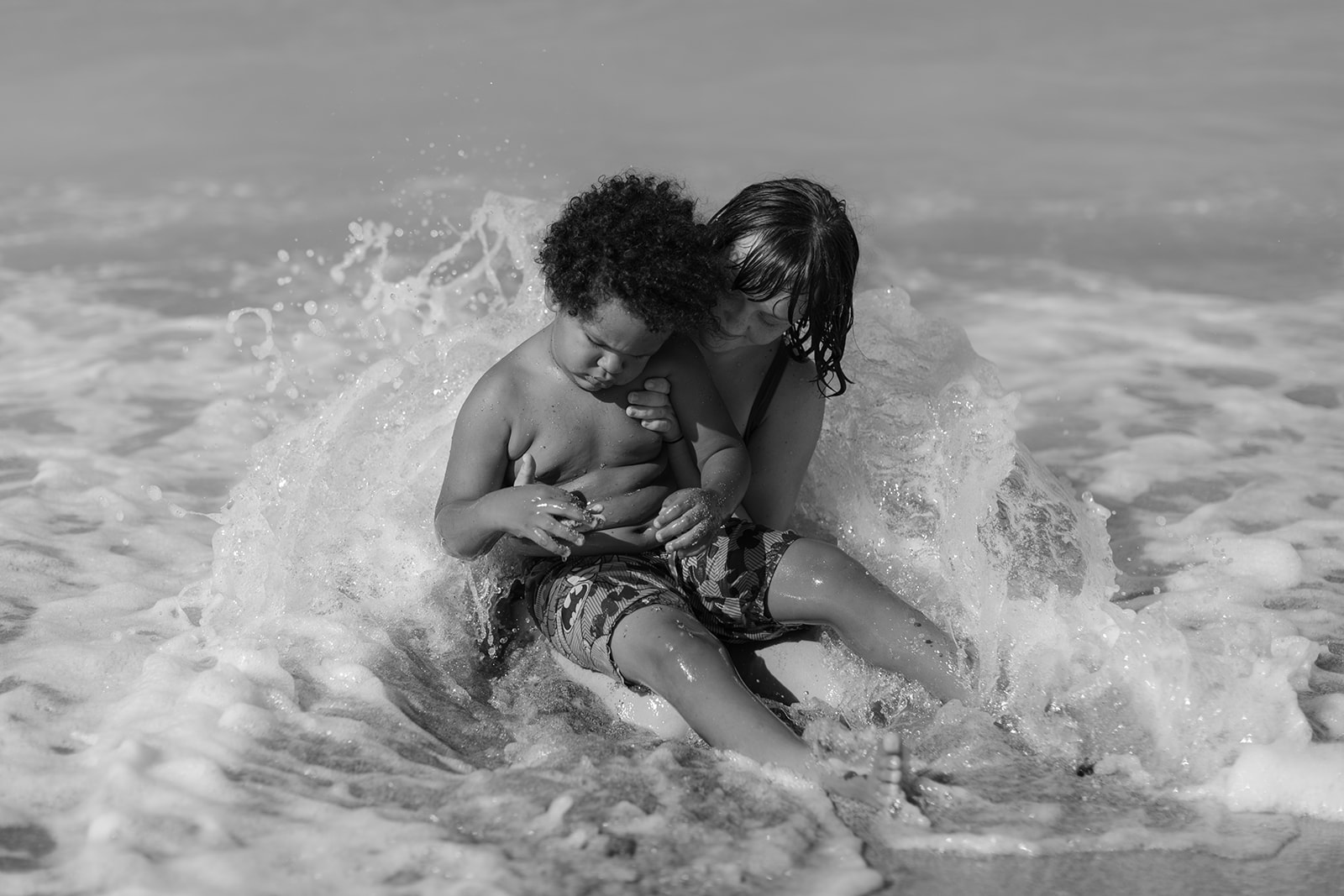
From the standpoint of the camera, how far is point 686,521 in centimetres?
293

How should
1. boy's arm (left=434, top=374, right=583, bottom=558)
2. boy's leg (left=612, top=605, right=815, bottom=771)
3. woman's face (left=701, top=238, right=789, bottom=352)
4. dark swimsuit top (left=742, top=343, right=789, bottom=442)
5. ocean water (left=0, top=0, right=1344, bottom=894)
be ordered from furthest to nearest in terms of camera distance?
dark swimsuit top (left=742, top=343, right=789, bottom=442)
woman's face (left=701, top=238, right=789, bottom=352)
boy's arm (left=434, top=374, right=583, bottom=558)
boy's leg (left=612, top=605, right=815, bottom=771)
ocean water (left=0, top=0, right=1344, bottom=894)

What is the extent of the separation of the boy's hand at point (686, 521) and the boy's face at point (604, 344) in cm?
31

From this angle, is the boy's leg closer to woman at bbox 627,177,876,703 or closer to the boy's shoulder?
woman at bbox 627,177,876,703

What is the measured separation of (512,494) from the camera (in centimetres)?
294

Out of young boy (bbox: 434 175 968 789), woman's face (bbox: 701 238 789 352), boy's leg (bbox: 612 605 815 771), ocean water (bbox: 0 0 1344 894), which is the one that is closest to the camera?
ocean water (bbox: 0 0 1344 894)

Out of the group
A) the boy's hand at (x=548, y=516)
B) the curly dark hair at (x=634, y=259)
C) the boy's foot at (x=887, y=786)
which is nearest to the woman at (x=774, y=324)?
the curly dark hair at (x=634, y=259)

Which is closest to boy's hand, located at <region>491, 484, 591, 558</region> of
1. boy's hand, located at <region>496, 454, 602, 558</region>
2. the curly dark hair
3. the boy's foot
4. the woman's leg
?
boy's hand, located at <region>496, 454, 602, 558</region>

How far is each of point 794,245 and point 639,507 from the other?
73cm

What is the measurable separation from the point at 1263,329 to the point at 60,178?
1004 cm

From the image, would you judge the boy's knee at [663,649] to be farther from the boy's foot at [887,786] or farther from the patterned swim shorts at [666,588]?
the boy's foot at [887,786]

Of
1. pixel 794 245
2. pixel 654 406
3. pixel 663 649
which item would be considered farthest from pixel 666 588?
pixel 794 245

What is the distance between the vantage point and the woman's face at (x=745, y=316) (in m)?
3.10

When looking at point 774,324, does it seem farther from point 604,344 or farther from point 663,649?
point 663,649

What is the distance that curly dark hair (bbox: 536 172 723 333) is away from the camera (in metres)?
2.86
